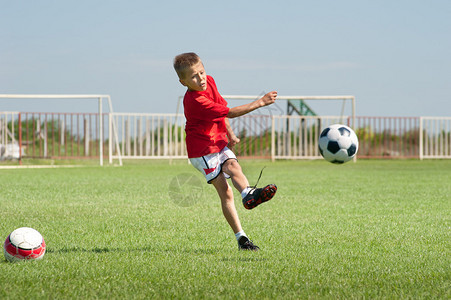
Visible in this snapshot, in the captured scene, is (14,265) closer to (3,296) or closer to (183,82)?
(3,296)

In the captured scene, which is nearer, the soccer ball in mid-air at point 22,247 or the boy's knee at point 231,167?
the soccer ball in mid-air at point 22,247

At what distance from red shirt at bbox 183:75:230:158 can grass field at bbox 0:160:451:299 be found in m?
0.81

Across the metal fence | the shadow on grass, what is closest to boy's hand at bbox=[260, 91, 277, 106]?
the shadow on grass

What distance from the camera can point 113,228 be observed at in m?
5.72

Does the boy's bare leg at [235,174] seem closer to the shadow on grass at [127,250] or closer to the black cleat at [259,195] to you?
the black cleat at [259,195]

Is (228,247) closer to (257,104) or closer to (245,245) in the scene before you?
(245,245)

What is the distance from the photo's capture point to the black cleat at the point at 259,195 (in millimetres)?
4086

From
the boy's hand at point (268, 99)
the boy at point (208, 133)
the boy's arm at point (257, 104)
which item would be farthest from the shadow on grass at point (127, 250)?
the boy's hand at point (268, 99)

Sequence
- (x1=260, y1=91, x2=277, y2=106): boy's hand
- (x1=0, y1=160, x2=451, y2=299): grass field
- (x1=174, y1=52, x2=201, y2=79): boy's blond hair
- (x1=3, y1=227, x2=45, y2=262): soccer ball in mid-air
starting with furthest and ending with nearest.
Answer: (x1=174, y1=52, x2=201, y2=79): boy's blond hair < (x1=260, y1=91, x2=277, y2=106): boy's hand < (x1=3, y1=227, x2=45, y2=262): soccer ball in mid-air < (x1=0, y1=160, x2=451, y2=299): grass field

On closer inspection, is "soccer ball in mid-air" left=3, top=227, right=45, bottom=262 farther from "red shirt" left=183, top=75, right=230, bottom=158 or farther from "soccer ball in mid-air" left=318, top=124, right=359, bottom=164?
"soccer ball in mid-air" left=318, top=124, right=359, bottom=164

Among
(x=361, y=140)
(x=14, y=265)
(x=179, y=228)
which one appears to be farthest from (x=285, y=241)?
(x=361, y=140)

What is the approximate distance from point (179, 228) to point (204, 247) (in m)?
1.08

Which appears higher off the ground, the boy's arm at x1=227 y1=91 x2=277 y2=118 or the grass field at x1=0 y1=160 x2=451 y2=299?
the boy's arm at x1=227 y1=91 x2=277 y2=118

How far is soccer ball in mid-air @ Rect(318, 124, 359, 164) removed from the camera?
662 centimetres
